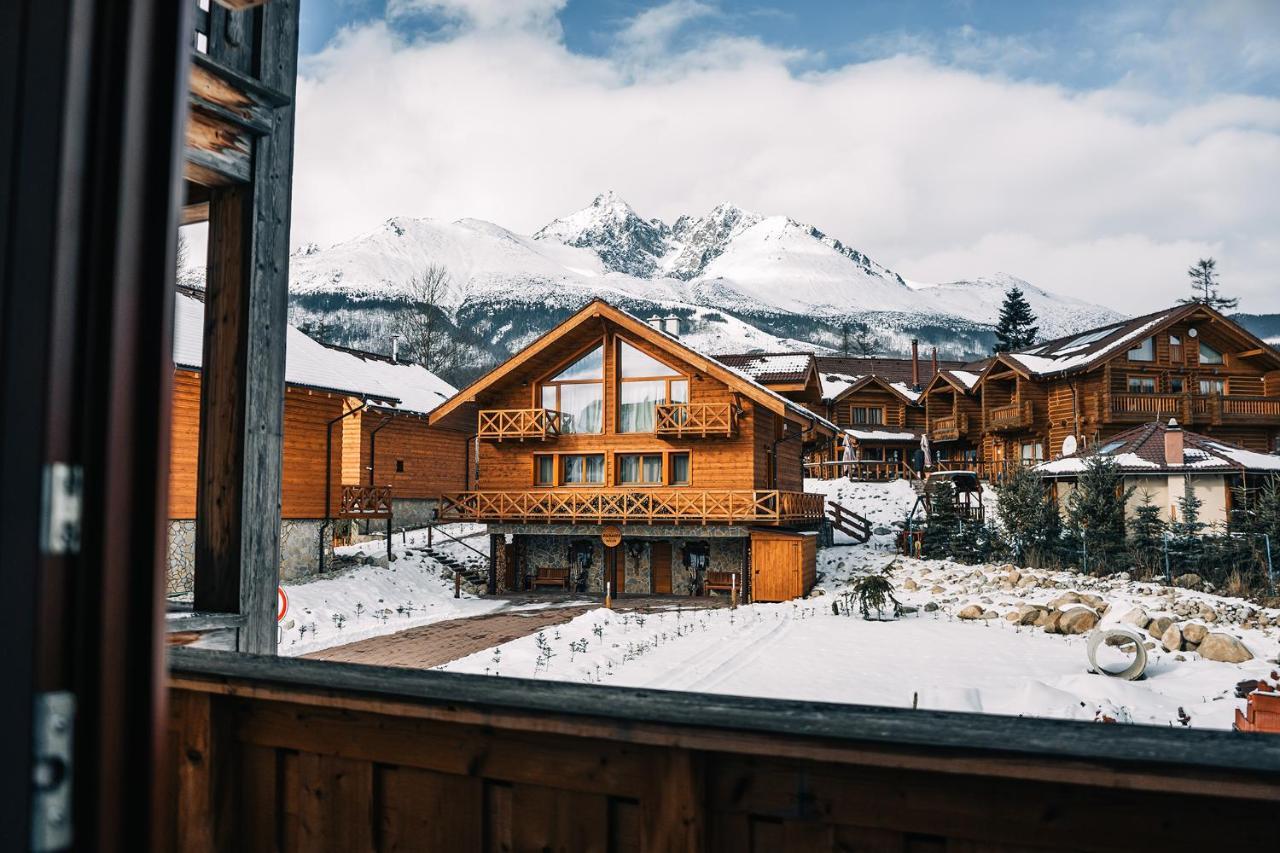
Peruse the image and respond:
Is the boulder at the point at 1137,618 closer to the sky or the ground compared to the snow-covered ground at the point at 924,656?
closer to the sky

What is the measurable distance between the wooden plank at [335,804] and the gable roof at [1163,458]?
977 inches

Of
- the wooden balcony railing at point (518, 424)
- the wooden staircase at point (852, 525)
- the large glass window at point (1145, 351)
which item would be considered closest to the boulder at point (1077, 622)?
the wooden staircase at point (852, 525)

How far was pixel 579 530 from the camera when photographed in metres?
21.8

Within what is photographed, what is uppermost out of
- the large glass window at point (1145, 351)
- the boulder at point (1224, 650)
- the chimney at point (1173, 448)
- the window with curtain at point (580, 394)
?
the large glass window at point (1145, 351)

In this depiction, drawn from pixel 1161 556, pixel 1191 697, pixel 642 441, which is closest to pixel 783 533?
pixel 642 441

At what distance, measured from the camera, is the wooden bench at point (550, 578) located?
23.3 m

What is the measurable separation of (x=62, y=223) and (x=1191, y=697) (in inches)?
474

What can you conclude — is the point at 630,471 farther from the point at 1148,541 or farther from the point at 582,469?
the point at 1148,541

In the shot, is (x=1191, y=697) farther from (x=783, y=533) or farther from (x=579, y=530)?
(x=579, y=530)

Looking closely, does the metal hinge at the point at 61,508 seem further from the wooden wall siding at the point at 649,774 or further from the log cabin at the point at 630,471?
the log cabin at the point at 630,471

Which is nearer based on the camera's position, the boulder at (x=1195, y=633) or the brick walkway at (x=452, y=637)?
the boulder at (x=1195, y=633)

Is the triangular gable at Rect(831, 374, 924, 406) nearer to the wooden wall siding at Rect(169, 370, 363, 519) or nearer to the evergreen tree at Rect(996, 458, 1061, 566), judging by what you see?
the evergreen tree at Rect(996, 458, 1061, 566)

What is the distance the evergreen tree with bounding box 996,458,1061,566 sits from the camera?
2100 cm

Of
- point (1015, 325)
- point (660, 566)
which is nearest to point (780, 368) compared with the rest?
point (660, 566)
